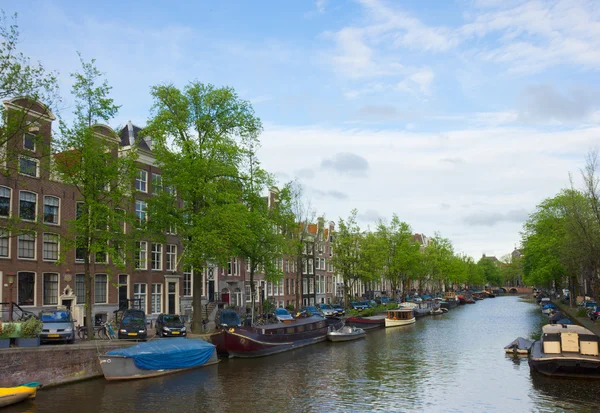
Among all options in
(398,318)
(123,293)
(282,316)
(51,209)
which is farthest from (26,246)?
(398,318)

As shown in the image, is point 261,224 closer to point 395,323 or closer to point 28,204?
point 28,204

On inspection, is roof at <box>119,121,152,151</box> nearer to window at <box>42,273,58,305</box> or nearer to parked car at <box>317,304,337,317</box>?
window at <box>42,273,58,305</box>

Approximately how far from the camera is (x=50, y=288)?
40.8 metres

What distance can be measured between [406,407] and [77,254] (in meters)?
30.0

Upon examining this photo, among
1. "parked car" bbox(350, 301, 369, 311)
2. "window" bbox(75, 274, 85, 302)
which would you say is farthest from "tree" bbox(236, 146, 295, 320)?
"parked car" bbox(350, 301, 369, 311)

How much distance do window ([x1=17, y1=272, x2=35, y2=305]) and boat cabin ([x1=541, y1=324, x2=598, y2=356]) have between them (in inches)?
1338

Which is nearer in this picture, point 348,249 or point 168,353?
point 168,353

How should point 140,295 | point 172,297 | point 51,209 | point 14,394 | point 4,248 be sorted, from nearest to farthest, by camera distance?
point 14,394 < point 4,248 < point 51,209 < point 140,295 < point 172,297

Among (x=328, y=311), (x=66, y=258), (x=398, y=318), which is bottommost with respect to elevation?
(x=398, y=318)

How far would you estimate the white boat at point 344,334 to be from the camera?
159 ft

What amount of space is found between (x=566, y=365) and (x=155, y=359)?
21.9 m

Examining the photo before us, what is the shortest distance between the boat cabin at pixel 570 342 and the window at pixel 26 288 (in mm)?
33979

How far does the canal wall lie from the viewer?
24984 mm

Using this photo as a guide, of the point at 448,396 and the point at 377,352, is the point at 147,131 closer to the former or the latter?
the point at 377,352
